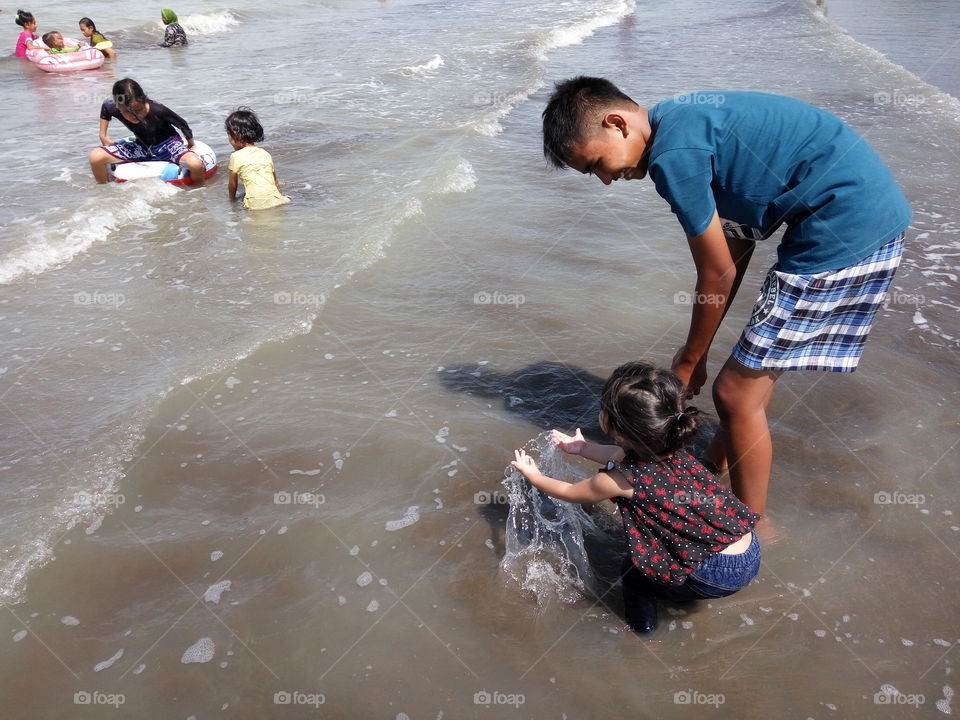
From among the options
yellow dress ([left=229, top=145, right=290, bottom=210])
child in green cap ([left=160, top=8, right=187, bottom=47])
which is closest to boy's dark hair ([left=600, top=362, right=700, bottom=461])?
yellow dress ([left=229, top=145, right=290, bottom=210])

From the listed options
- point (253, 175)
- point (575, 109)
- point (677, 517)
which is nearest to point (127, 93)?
point (253, 175)

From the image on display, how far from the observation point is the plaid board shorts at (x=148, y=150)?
7867mm

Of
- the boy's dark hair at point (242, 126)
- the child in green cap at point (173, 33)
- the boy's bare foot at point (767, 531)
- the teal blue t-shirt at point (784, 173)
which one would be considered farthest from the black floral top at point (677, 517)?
the child in green cap at point (173, 33)

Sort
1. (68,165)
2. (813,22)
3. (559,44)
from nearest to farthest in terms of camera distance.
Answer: (68,165)
(559,44)
(813,22)

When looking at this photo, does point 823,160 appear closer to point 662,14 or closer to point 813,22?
point 813,22

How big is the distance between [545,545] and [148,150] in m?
7.17

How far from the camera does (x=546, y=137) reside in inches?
98.3

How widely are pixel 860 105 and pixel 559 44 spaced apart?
784 centimetres

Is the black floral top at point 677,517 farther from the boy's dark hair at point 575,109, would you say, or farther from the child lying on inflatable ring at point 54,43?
the child lying on inflatable ring at point 54,43

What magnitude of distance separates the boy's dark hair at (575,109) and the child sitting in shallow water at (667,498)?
0.77 meters

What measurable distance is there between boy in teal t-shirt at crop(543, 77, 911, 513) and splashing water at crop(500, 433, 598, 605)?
977 millimetres

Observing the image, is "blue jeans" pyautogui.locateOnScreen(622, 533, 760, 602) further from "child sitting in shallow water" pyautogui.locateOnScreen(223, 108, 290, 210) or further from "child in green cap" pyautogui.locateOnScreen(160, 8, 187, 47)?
"child in green cap" pyautogui.locateOnScreen(160, 8, 187, 47)

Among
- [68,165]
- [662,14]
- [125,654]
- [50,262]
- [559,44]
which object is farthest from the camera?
[662,14]

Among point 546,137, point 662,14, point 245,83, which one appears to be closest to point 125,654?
point 546,137
